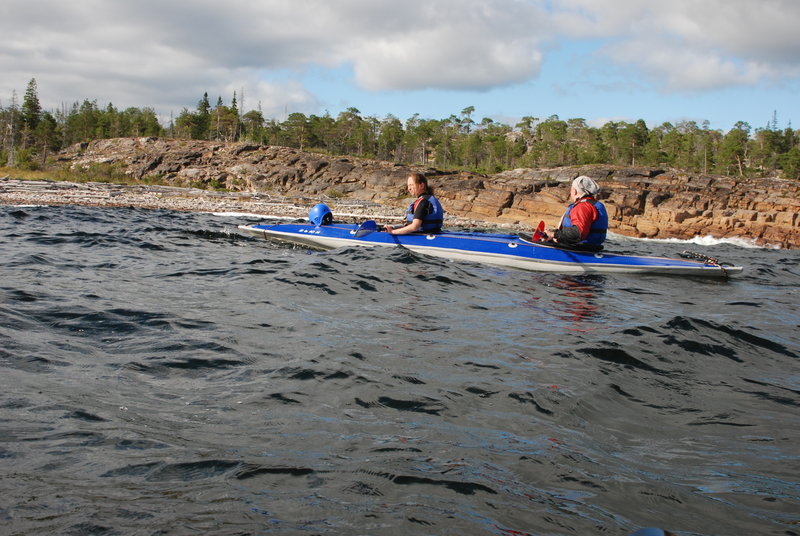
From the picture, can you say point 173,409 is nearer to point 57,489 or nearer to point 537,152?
point 57,489

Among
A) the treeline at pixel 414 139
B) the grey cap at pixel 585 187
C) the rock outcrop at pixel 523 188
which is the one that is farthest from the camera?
the treeline at pixel 414 139

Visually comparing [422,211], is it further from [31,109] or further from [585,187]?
[31,109]

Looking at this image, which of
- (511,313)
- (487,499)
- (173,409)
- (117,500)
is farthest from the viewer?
(511,313)

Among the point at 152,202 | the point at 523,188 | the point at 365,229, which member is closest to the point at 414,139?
the point at 523,188

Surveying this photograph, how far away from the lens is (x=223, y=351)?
4.08 metres

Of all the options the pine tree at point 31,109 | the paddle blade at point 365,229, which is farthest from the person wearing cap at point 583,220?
the pine tree at point 31,109

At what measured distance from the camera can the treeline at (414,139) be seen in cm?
6625

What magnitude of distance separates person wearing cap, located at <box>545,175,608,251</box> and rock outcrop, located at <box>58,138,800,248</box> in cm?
2495

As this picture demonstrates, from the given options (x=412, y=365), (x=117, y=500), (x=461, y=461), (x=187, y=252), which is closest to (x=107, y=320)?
(x=412, y=365)

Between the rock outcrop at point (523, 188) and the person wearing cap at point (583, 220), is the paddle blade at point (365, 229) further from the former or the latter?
the rock outcrop at point (523, 188)

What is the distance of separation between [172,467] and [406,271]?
6030 mm

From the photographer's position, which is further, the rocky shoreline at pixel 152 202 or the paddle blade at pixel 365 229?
the rocky shoreline at pixel 152 202

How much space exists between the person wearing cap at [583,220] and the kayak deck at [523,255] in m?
0.19

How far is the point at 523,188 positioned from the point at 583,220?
92.9ft
